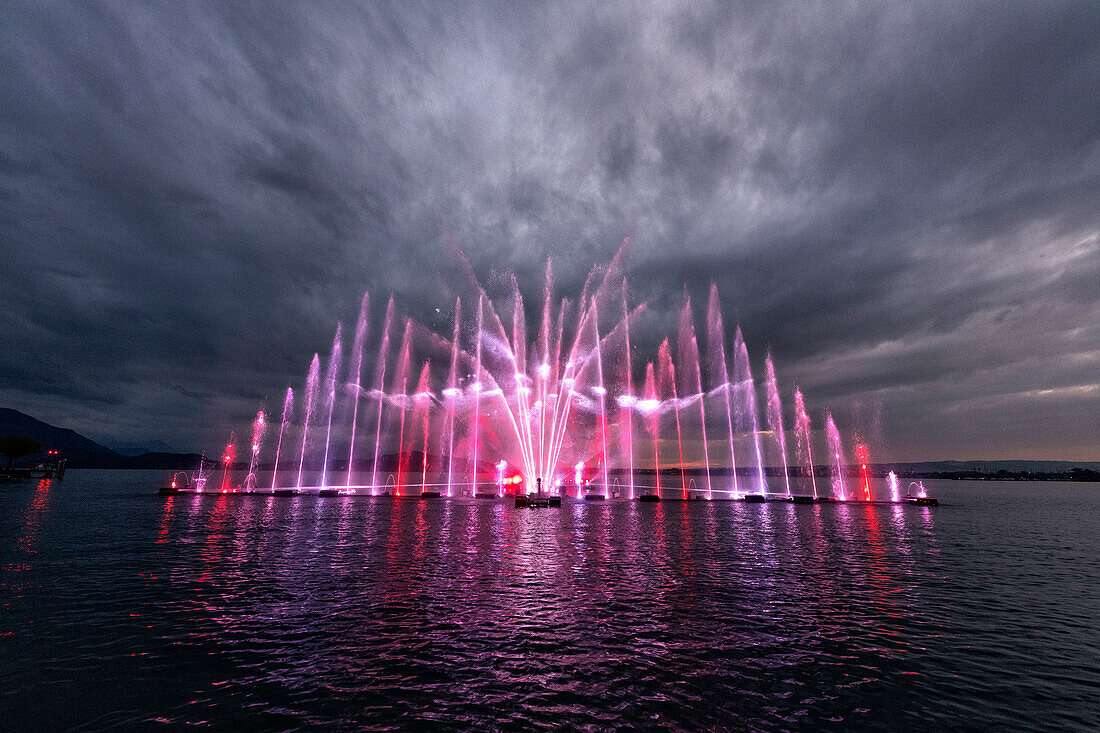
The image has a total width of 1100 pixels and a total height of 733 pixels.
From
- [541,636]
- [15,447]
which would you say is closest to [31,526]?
[541,636]

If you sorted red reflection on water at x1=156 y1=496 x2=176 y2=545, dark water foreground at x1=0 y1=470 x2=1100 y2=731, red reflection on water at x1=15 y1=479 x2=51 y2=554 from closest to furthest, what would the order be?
dark water foreground at x1=0 y1=470 x2=1100 y2=731
red reflection on water at x1=15 y1=479 x2=51 y2=554
red reflection on water at x1=156 y1=496 x2=176 y2=545

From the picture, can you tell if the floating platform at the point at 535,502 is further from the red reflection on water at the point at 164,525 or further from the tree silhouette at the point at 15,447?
the tree silhouette at the point at 15,447

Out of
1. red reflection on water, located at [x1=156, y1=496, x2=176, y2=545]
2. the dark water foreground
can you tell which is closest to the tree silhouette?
red reflection on water, located at [x1=156, y1=496, x2=176, y2=545]

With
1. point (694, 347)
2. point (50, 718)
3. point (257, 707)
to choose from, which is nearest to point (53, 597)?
point (50, 718)

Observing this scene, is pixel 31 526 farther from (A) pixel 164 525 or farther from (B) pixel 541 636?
(B) pixel 541 636

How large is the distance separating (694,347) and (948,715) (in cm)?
6687

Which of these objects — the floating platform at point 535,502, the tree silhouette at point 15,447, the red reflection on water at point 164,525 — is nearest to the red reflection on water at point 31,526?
the red reflection on water at point 164,525

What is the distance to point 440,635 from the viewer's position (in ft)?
58.5

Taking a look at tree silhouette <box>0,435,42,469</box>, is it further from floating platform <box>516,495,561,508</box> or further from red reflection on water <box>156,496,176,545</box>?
floating platform <box>516,495,561,508</box>

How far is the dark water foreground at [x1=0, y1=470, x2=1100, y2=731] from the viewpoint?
1261 cm

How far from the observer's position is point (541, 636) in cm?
1783

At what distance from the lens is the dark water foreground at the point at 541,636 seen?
12.6 meters

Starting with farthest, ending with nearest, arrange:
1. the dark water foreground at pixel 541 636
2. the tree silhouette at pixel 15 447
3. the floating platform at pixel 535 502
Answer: the tree silhouette at pixel 15 447 → the floating platform at pixel 535 502 → the dark water foreground at pixel 541 636

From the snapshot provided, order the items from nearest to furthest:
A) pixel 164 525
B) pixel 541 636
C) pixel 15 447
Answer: pixel 541 636
pixel 164 525
pixel 15 447
